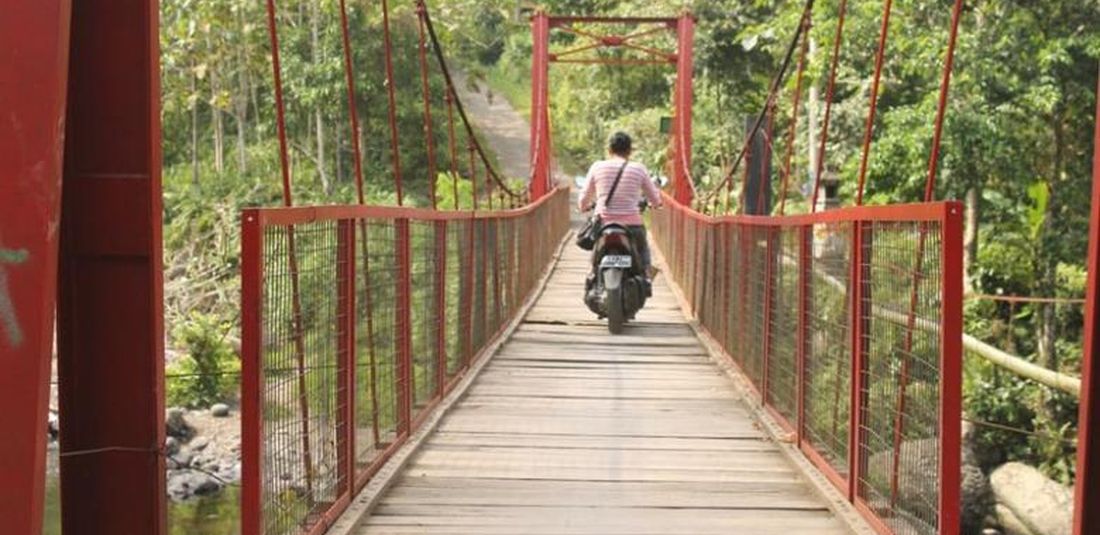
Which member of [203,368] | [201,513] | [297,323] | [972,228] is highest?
[972,228]

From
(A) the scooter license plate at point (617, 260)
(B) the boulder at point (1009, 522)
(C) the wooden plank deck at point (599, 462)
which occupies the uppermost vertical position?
(A) the scooter license plate at point (617, 260)

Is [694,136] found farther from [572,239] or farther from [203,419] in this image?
[203,419]

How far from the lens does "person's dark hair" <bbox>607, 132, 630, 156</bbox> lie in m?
7.31

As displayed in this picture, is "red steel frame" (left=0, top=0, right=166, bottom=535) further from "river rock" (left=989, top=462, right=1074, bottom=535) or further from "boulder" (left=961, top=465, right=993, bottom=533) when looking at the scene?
"boulder" (left=961, top=465, right=993, bottom=533)

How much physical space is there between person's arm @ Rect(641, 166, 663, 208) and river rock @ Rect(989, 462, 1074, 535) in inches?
103

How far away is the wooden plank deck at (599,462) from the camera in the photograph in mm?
3307

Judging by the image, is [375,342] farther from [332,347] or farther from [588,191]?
[588,191]

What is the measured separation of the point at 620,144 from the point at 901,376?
4.54m

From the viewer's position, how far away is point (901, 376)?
2.86m

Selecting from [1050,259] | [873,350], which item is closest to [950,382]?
[873,350]

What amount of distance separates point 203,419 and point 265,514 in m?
8.95

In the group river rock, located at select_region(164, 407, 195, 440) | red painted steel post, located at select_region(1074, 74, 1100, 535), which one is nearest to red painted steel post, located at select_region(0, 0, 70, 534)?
red painted steel post, located at select_region(1074, 74, 1100, 535)

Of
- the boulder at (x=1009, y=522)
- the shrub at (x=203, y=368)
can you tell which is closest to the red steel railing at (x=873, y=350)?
the boulder at (x=1009, y=522)

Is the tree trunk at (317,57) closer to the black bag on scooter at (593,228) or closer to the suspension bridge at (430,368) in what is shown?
the black bag on scooter at (593,228)
